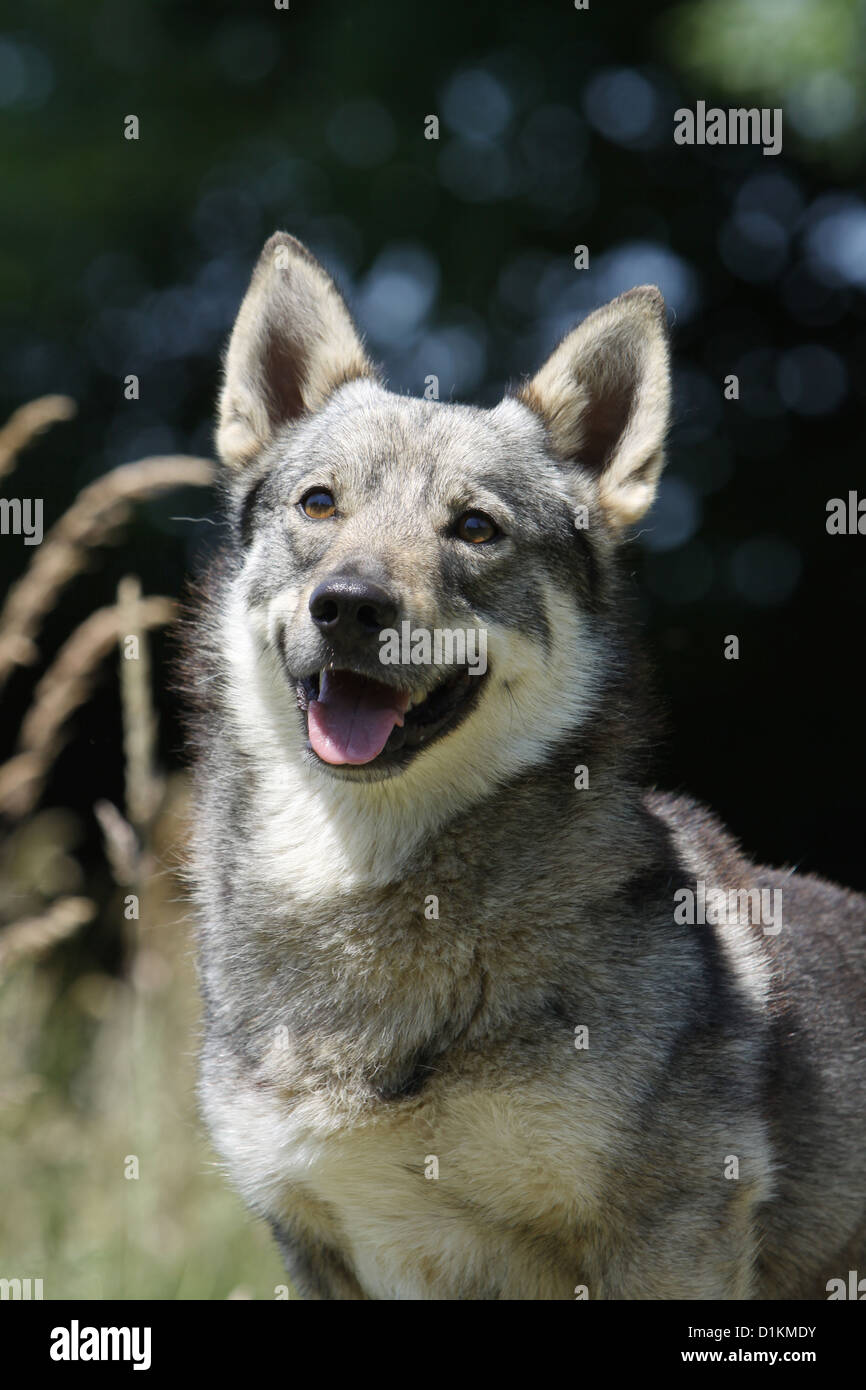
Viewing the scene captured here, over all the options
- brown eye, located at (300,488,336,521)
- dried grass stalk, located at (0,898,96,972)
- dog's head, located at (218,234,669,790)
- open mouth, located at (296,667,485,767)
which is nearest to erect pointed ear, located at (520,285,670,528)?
dog's head, located at (218,234,669,790)

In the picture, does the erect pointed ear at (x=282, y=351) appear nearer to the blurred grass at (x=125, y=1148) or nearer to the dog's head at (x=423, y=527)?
the dog's head at (x=423, y=527)

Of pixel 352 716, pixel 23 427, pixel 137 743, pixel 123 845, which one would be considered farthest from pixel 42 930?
pixel 23 427

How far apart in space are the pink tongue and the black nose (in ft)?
0.67

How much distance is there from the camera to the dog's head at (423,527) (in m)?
3.39

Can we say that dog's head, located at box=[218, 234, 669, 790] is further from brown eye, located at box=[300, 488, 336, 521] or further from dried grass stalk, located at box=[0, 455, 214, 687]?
dried grass stalk, located at box=[0, 455, 214, 687]

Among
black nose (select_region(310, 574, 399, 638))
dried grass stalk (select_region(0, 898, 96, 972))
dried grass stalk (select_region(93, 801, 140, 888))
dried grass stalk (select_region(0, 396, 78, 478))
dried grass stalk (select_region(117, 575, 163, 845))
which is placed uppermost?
dried grass stalk (select_region(0, 396, 78, 478))

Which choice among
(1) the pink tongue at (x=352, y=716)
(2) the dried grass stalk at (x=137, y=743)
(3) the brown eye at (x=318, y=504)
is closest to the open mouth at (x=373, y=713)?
(1) the pink tongue at (x=352, y=716)

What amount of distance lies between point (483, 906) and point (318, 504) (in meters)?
1.20

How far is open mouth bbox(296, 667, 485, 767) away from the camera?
338cm

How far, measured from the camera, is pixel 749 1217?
3.29 metres

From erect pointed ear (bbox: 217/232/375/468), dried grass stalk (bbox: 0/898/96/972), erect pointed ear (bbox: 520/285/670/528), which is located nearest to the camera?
dried grass stalk (bbox: 0/898/96/972)

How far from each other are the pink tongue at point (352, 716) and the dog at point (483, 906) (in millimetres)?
10

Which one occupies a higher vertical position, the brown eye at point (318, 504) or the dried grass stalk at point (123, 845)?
the brown eye at point (318, 504)

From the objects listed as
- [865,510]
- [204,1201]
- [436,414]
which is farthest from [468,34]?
[204,1201]
